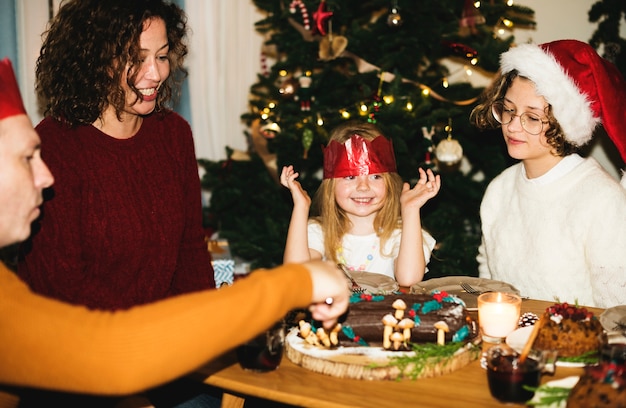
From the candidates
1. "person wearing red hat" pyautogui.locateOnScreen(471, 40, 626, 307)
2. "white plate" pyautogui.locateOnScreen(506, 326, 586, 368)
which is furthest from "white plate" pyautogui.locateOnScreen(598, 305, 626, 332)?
"person wearing red hat" pyautogui.locateOnScreen(471, 40, 626, 307)

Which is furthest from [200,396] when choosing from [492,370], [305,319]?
[492,370]

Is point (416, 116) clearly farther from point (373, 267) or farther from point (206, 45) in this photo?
point (206, 45)

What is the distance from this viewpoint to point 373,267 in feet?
9.29

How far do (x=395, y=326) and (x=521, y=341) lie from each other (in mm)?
349

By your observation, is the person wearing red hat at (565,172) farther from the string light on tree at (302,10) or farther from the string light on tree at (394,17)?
the string light on tree at (302,10)

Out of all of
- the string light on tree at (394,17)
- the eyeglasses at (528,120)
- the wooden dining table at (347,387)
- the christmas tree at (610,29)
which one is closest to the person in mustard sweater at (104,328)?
the wooden dining table at (347,387)

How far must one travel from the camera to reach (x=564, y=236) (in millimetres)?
2553

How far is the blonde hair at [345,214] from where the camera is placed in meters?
2.85

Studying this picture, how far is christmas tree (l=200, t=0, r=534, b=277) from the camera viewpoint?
3.60 m

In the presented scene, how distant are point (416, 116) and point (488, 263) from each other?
1.07 m

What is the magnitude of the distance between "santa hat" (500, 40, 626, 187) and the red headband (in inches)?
26.3

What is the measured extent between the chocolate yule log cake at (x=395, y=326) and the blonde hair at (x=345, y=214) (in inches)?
42.1

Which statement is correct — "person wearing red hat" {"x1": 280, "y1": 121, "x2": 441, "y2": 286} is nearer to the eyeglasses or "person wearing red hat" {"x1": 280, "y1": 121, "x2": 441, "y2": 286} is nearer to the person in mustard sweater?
the eyeglasses

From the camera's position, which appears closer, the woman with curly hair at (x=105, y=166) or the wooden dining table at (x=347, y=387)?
the wooden dining table at (x=347, y=387)
